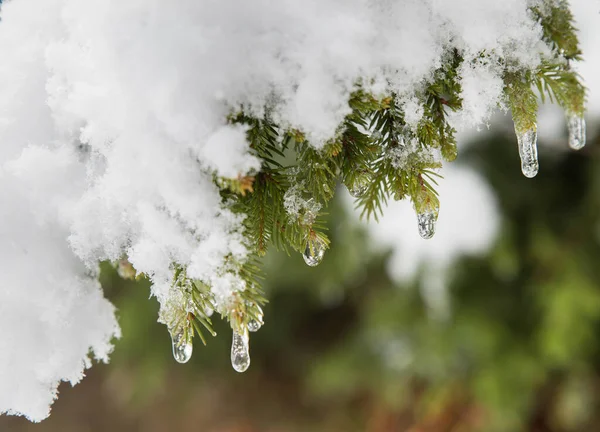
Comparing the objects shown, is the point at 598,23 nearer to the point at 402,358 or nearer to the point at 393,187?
the point at 393,187

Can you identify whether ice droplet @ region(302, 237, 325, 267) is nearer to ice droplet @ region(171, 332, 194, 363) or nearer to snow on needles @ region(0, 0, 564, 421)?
snow on needles @ region(0, 0, 564, 421)

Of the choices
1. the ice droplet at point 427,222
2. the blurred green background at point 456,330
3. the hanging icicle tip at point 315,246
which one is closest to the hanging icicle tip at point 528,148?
the ice droplet at point 427,222

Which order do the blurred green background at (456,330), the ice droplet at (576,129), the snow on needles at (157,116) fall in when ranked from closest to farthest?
the snow on needles at (157,116), the ice droplet at (576,129), the blurred green background at (456,330)

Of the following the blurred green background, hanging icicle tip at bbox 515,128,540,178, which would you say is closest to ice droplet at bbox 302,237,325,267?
hanging icicle tip at bbox 515,128,540,178

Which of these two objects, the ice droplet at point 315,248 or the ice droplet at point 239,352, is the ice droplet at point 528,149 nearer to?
the ice droplet at point 315,248

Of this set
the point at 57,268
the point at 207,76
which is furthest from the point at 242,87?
the point at 57,268
